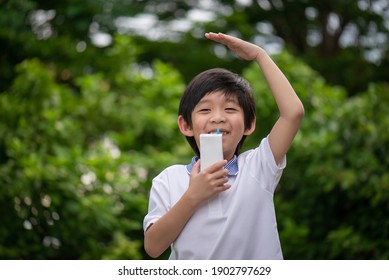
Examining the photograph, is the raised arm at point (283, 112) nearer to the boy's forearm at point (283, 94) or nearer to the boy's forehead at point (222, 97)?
the boy's forearm at point (283, 94)

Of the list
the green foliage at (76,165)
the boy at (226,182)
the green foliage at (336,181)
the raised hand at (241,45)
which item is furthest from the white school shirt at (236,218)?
the green foliage at (336,181)

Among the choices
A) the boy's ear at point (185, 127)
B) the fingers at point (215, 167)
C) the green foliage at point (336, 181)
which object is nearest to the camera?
the fingers at point (215, 167)

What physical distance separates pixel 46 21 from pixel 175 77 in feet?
5.21

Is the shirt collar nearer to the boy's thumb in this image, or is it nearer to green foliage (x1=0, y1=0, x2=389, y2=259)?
the boy's thumb

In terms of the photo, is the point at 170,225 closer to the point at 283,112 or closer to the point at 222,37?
the point at 283,112

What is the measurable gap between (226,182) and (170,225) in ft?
0.66

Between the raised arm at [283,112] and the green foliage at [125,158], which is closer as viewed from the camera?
the raised arm at [283,112]

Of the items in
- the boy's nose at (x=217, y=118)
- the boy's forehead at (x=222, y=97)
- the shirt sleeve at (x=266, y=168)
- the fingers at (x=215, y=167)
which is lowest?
the shirt sleeve at (x=266, y=168)

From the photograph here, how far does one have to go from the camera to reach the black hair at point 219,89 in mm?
2166

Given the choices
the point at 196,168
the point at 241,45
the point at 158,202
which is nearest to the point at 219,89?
the point at 241,45

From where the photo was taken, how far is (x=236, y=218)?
204 cm

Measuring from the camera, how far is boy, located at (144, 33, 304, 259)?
2.03 m

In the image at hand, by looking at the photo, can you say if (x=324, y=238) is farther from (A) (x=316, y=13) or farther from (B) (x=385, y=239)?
(A) (x=316, y=13)
